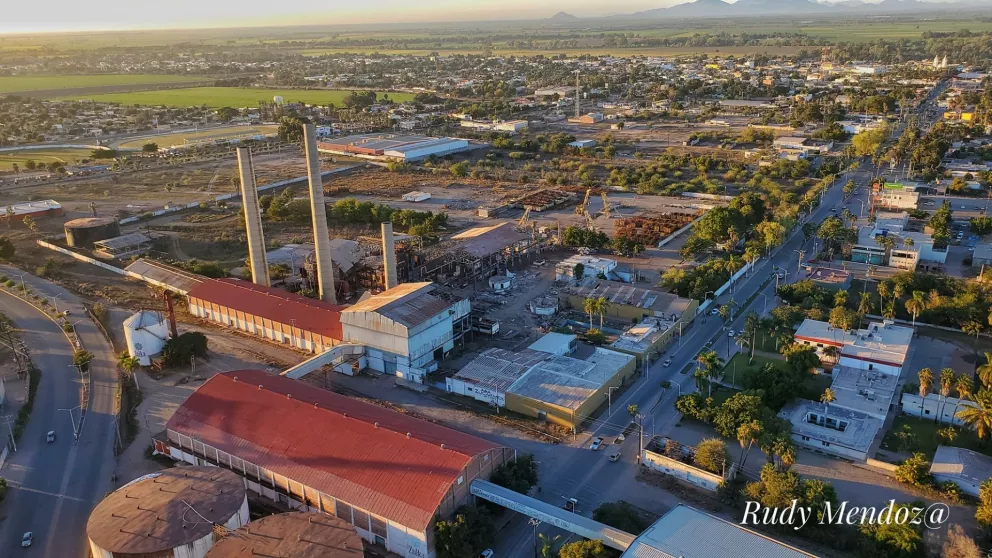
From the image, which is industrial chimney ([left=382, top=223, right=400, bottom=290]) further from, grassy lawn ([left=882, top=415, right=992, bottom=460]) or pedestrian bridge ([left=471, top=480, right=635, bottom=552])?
grassy lawn ([left=882, top=415, right=992, bottom=460])

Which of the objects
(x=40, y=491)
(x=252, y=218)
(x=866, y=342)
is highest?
(x=252, y=218)

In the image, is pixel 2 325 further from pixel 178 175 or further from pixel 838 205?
pixel 838 205

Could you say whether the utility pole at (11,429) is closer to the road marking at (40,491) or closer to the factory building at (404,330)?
the road marking at (40,491)

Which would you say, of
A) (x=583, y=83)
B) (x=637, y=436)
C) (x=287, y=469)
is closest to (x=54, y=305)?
(x=287, y=469)

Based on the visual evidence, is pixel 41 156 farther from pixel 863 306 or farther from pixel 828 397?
pixel 828 397

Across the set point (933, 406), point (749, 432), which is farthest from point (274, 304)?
point (933, 406)

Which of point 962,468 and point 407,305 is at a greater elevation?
point 407,305
